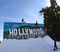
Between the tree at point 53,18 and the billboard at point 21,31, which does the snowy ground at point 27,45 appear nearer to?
the billboard at point 21,31

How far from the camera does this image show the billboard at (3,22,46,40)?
2323cm

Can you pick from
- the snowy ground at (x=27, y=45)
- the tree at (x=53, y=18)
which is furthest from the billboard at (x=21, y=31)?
the tree at (x=53, y=18)

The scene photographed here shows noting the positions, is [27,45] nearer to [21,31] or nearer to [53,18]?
[21,31]

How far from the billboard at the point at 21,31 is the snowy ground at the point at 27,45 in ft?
4.19

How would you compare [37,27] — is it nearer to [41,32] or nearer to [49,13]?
[41,32]

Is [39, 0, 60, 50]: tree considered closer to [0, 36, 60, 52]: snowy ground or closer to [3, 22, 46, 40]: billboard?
[0, 36, 60, 52]: snowy ground

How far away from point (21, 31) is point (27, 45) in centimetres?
473

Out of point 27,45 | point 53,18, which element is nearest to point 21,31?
point 27,45

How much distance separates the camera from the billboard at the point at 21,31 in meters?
23.2

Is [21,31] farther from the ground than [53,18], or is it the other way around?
[53,18]

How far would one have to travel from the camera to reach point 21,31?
78.4 feet

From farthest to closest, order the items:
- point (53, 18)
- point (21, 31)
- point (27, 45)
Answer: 1. point (21, 31)
2. point (27, 45)
3. point (53, 18)

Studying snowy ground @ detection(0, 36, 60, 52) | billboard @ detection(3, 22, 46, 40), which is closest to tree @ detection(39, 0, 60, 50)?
snowy ground @ detection(0, 36, 60, 52)

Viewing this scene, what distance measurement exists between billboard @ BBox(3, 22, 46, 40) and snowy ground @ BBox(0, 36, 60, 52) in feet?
4.19
